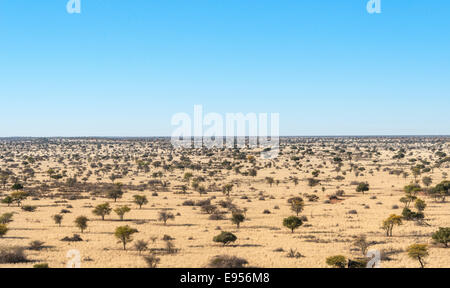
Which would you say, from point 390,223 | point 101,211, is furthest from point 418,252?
point 101,211

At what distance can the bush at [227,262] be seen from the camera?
2117 cm

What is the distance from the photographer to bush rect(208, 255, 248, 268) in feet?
69.5

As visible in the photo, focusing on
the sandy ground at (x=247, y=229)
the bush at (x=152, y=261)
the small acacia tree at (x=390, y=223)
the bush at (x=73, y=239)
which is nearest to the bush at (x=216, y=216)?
the sandy ground at (x=247, y=229)

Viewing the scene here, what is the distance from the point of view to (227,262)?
21625 millimetres

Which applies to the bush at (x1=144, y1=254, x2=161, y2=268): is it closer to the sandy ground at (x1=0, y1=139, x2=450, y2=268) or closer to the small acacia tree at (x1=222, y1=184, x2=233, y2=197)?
the sandy ground at (x1=0, y1=139, x2=450, y2=268)

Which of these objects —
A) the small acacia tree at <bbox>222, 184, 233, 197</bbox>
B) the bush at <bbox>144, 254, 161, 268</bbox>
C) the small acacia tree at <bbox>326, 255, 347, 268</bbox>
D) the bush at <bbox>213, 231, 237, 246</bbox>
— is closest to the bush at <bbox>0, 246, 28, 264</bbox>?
the bush at <bbox>144, 254, 161, 268</bbox>

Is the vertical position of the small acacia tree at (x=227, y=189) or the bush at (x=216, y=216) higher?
the small acacia tree at (x=227, y=189)

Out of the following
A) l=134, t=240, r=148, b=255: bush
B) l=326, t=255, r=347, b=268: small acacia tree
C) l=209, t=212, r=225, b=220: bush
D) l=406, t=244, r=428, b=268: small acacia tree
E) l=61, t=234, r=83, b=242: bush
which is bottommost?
l=209, t=212, r=225, b=220: bush

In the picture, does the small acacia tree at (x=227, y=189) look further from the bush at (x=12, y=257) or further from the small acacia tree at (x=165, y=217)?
the bush at (x=12, y=257)

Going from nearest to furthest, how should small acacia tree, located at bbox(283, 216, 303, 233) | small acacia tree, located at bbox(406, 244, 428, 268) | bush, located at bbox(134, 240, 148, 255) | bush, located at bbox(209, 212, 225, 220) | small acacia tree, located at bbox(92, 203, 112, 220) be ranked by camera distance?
small acacia tree, located at bbox(406, 244, 428, 268), bush, located at bbox(134, 240, 148, 255), small acacia tree, located at bbox(283, 216, 303, 233), small acacia tree, located at bbox(92, 203, 112, 220), bush, located at bbox(209, 212, 225, 220)

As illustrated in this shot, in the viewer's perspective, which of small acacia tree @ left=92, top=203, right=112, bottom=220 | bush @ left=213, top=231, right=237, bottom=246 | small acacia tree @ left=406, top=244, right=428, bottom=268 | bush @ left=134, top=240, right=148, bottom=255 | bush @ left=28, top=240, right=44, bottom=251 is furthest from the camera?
small acacia tree @ left=92, top=203, right=112, bottom=220

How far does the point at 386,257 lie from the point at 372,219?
13.0m

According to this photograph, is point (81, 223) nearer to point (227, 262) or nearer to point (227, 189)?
point (227, 262)
